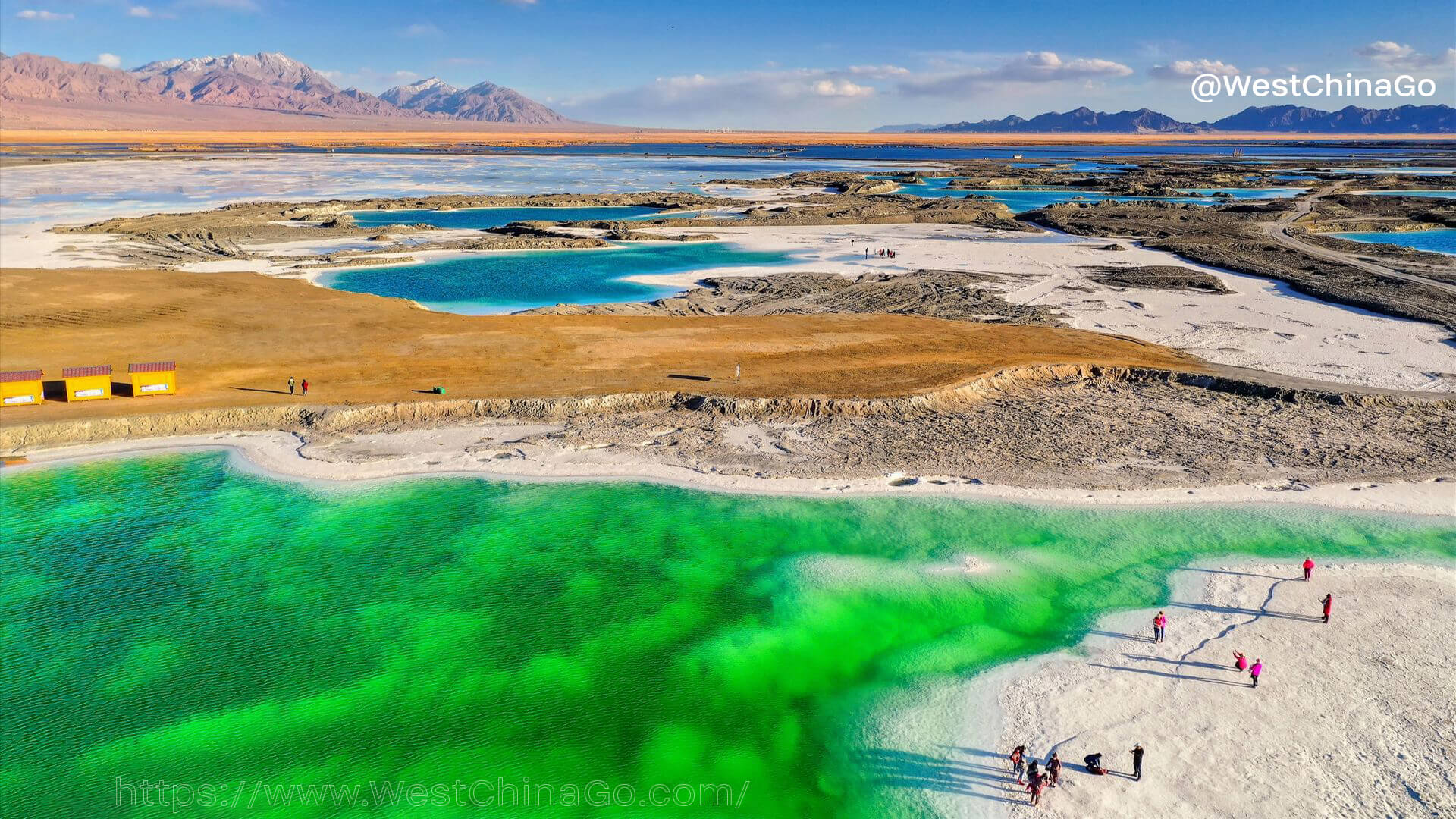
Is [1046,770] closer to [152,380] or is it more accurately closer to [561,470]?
[561,470]

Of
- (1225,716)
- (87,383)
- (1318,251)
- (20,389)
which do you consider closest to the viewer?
(1225,716)

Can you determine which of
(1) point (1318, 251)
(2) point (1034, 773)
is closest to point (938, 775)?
(2) point (1034, 773)

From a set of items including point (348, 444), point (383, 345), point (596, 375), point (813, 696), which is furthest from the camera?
point (383, 345)

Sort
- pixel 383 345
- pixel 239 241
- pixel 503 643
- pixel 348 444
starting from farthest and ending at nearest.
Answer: pixel 239 241 < pixel 383 345 < pixel 348 444 < pixel 503 643

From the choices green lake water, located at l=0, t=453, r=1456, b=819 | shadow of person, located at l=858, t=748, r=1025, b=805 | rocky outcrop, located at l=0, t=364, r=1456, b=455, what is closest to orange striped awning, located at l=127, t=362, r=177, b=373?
rocky outcrop, located at l=0, t=364, r=1456, b=455

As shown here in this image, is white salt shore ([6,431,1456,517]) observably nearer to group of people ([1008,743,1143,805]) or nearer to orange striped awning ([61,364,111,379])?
orange striped awning ([61,364,111,379])

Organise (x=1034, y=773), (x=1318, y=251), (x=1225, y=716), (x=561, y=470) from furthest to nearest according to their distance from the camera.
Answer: (x=1318, y=251)
(x=561, y=470)
(x=1225, y=716)
(x=1034, y=773)

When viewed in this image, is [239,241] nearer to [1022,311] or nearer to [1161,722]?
[1022,311]

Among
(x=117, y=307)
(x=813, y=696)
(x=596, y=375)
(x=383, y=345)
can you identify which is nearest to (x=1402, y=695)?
(x=813, y=696)
